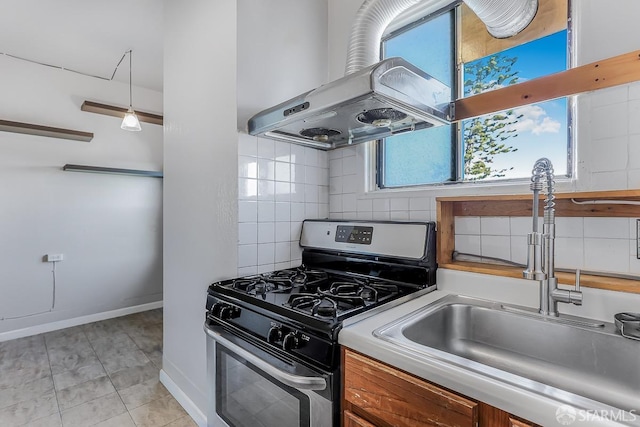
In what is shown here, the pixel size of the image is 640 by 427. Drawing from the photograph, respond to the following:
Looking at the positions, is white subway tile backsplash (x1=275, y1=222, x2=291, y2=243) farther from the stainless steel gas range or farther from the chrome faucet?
the chrome faucet

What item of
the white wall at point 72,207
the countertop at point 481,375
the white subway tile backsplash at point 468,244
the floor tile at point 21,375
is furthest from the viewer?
the white wall at point 72,207

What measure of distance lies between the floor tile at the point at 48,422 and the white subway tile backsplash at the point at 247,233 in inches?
58.9

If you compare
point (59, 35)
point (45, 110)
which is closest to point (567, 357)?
point (59, 35)

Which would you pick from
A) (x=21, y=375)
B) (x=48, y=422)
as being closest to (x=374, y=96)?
(x=48, y=422)

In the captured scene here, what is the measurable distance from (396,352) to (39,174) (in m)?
3.69

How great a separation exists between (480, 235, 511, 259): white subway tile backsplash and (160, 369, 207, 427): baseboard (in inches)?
66.8


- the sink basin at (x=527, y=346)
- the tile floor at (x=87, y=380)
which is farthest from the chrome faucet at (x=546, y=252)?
the tile floor at (x=87, y=380)

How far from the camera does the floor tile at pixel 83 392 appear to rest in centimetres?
195

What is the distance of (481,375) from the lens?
68 cm

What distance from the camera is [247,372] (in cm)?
125

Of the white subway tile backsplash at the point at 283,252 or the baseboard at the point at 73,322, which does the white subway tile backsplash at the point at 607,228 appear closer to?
the white subway tile backsplash at the point at 283,252

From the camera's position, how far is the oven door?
0.97 metres

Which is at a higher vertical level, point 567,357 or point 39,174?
point 39,174

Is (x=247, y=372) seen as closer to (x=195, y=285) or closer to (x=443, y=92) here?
(x=195, y=285)
